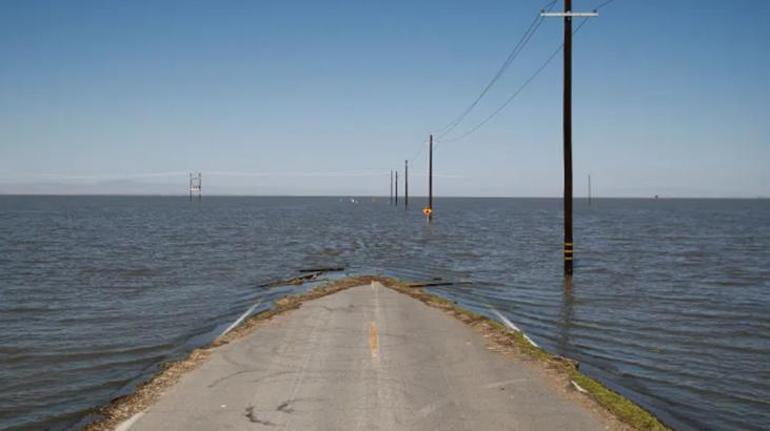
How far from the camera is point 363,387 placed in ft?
32.7

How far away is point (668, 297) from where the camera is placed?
2238cm

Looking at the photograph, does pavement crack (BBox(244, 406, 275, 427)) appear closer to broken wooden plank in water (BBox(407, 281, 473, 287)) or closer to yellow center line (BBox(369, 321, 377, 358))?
yellow center line (BBox(369, 321, 377, 358))

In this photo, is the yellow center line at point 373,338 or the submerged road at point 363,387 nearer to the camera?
the submerged road at point 363,387

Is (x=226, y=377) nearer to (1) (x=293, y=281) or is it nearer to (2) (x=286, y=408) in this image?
(2) (x=286, y=408)

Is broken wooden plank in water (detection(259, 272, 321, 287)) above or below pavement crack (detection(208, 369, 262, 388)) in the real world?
below

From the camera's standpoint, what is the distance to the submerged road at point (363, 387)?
8492mm

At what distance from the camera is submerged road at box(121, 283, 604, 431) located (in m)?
8.49

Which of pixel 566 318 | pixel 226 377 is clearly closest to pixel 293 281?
pixel 566 318

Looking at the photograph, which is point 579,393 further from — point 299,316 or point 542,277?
point 542,277

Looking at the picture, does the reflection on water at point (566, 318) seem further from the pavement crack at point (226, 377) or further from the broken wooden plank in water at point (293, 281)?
the broken wooden plank in water at point (293, 281)

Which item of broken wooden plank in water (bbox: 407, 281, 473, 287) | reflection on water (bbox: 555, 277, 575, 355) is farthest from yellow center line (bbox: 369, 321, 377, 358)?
broken wooden plank in water (bbox: 407, 281, 473, 287)

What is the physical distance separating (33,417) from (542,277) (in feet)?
69.7

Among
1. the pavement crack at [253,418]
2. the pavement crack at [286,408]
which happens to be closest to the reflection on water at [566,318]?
the pavement crack at [286,408]

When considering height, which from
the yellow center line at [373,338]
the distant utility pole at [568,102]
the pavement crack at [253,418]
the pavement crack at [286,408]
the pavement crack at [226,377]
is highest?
the distant utility pole at [568,102]
